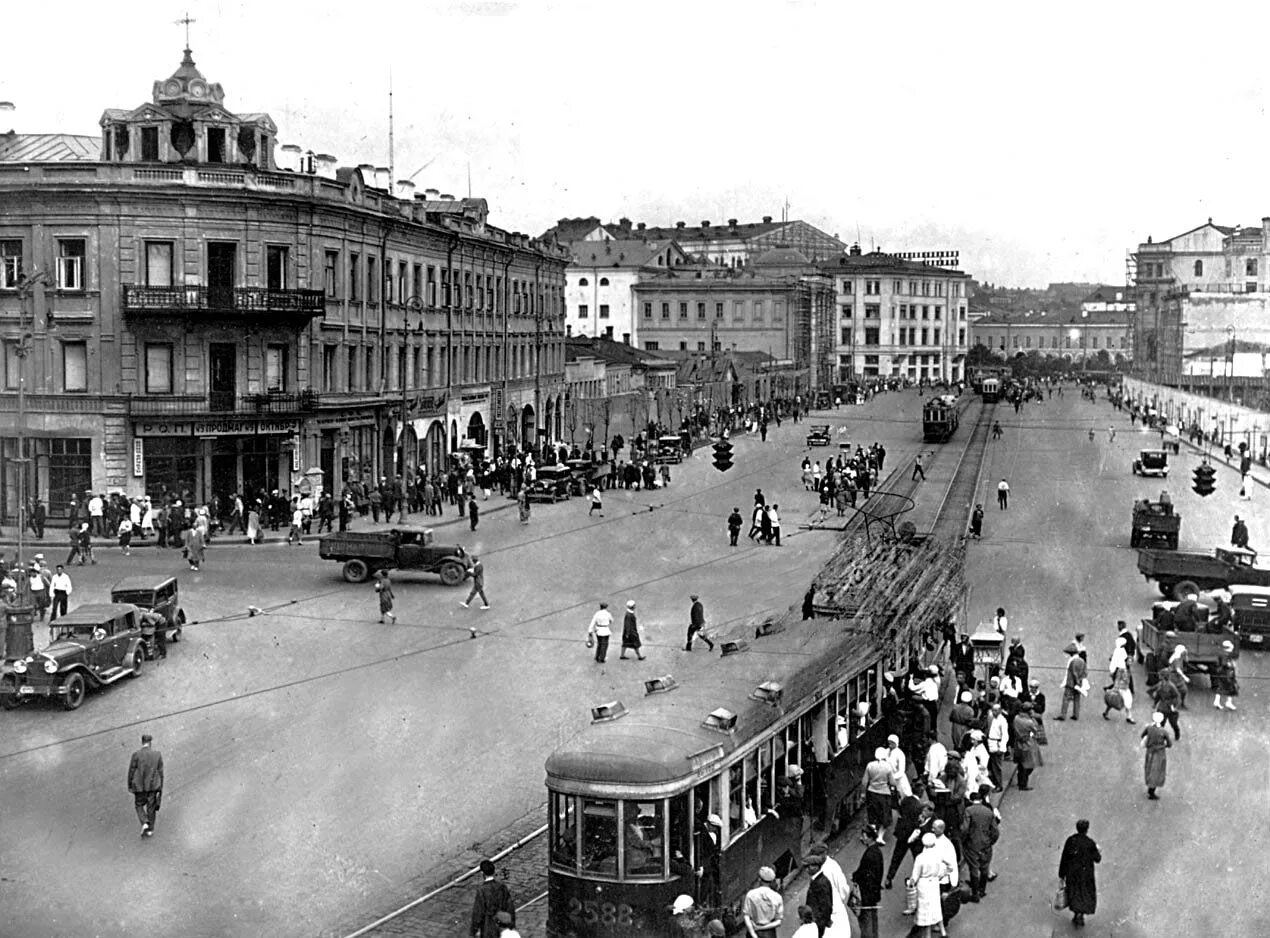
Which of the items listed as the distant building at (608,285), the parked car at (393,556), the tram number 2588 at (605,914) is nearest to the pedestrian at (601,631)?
the parked car at (393,556)

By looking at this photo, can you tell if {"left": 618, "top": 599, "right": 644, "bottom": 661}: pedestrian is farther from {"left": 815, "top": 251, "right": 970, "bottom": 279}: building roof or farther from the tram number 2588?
{"left": 815, "top": 251, "right": 970, "bottom": 279}: building roof

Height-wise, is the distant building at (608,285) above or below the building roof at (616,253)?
below

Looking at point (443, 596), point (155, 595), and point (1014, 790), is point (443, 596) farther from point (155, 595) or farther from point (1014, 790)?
point (1014, 790)

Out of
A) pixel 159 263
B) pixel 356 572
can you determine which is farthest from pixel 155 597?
pixel 159 263

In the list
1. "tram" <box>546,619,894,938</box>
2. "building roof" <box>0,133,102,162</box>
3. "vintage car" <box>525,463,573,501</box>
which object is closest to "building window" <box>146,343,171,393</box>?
"building roof" <box>0,133,102,162</box>

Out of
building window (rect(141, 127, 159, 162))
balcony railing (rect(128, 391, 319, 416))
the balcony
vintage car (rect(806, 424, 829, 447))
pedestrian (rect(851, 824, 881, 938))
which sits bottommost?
pedestrian (rect(851, 824, 881, 938))

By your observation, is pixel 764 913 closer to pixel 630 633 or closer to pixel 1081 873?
pixel 1081 873

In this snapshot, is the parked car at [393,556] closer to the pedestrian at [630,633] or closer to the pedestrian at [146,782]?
the pedestrian at [630,633]
